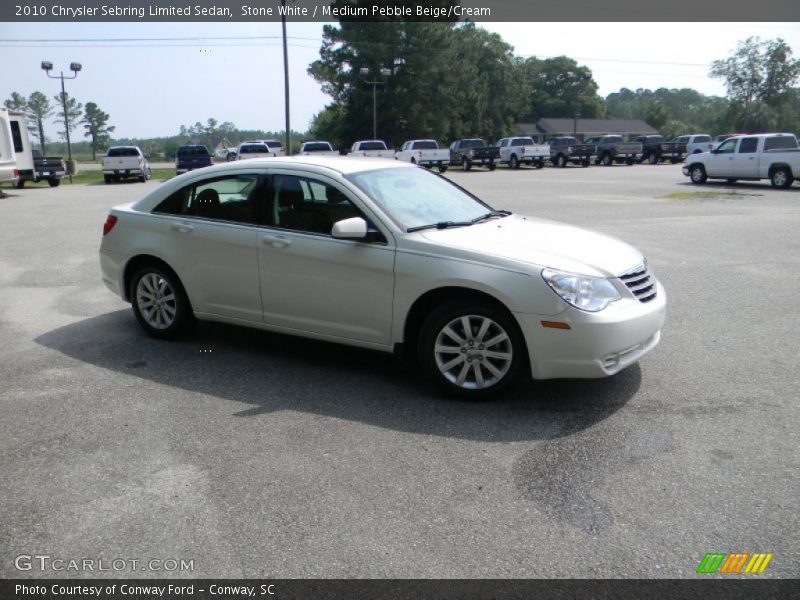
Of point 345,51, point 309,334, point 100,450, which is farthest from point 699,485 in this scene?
point 345,51

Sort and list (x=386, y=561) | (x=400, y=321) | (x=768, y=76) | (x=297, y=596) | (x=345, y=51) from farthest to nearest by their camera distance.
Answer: (x=768, y=76) → (x=345, y=51) → (x=400, y=321) → (x=386, y=561) → (x=297, y=596)

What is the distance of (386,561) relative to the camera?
308cm

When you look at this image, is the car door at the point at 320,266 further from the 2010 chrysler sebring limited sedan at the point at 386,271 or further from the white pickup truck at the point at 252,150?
the white pickup truck at the point at 252,150

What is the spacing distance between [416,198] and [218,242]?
168 centimetres

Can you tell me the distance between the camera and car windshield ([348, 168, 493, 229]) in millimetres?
5348

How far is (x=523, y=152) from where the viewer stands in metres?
43.8

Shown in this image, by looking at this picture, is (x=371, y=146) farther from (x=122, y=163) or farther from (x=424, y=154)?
(x=122, y=163)

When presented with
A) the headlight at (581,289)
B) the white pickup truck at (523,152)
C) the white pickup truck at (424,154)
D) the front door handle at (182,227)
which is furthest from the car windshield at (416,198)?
the white pickup truck at (523,152)

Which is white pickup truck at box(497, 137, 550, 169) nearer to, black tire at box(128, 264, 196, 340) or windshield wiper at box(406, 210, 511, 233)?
windshield wiper at box(406, 210, 511, 233)

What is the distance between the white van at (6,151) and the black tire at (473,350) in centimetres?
2339

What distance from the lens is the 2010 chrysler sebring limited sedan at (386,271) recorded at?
4.62 m

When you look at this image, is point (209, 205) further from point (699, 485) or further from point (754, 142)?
point (754, 142)

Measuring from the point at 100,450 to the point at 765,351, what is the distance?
5.16 metres

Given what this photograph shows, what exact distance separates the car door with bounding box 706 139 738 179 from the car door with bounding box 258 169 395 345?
24073mm
